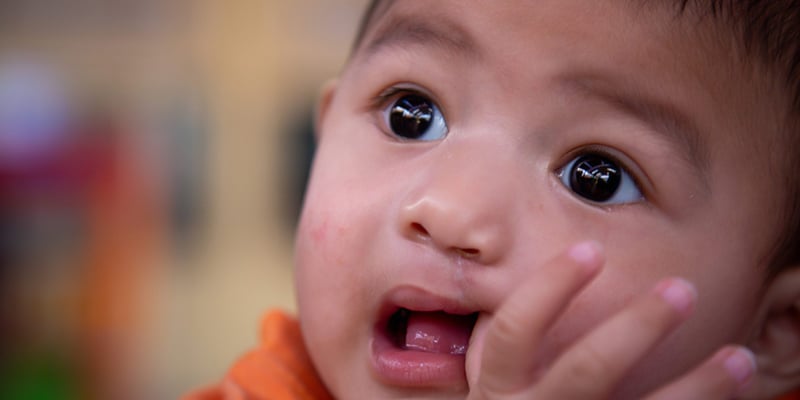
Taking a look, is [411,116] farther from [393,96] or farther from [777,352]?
[777,352]

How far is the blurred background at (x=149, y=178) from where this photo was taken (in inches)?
93.4

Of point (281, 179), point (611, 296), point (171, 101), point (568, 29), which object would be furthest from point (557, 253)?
point (171, 101)

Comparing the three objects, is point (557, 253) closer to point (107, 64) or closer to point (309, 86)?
point (309, 86)

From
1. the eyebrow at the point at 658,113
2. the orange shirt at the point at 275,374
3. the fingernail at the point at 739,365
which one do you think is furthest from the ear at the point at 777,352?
the orange shirt at the point at 275,374

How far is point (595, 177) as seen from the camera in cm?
71

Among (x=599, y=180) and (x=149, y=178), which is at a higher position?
(x=599, y=180)

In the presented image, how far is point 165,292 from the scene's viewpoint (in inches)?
98.2

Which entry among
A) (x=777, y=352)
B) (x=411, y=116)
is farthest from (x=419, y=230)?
(x=777, y=352)

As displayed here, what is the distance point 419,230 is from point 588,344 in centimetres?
18

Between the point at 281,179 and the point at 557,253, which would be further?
the point at 281,179

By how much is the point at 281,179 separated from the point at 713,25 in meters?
1.86

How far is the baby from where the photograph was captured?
26.0 inches

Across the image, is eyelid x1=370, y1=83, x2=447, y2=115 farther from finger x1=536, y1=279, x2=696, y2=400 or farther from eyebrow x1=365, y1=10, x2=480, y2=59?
finger x1=536, y1=279, x2=696, y2=400

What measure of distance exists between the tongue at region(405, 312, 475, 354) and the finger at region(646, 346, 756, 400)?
19 centimetres
